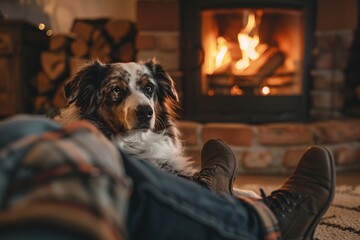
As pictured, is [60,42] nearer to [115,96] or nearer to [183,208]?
[115,96]

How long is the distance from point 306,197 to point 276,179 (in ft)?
4.31

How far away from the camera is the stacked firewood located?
123 inches

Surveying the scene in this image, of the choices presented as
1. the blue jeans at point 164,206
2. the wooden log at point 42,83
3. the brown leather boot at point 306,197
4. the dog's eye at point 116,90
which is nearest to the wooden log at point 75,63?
the wooden log at point 42,83

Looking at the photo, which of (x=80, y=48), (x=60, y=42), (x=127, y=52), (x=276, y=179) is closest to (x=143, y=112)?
(x=276, y=179)

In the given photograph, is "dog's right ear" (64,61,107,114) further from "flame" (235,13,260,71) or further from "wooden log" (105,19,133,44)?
"wooden log" (105,19,133,44)

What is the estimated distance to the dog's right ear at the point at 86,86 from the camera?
147cm

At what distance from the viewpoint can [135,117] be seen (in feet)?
4.78

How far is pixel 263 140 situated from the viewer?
249 centimetres

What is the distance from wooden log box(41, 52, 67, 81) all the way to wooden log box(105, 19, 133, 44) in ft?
1.45

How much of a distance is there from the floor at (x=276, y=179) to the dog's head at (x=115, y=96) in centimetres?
89

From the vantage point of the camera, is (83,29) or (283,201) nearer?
(283,201)

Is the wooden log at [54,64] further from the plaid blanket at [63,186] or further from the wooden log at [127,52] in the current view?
the plaid blanket at [63,186]

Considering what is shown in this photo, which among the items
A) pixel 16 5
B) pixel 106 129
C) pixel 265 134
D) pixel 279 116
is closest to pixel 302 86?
pixel 279 116

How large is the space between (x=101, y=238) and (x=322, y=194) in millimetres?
702
